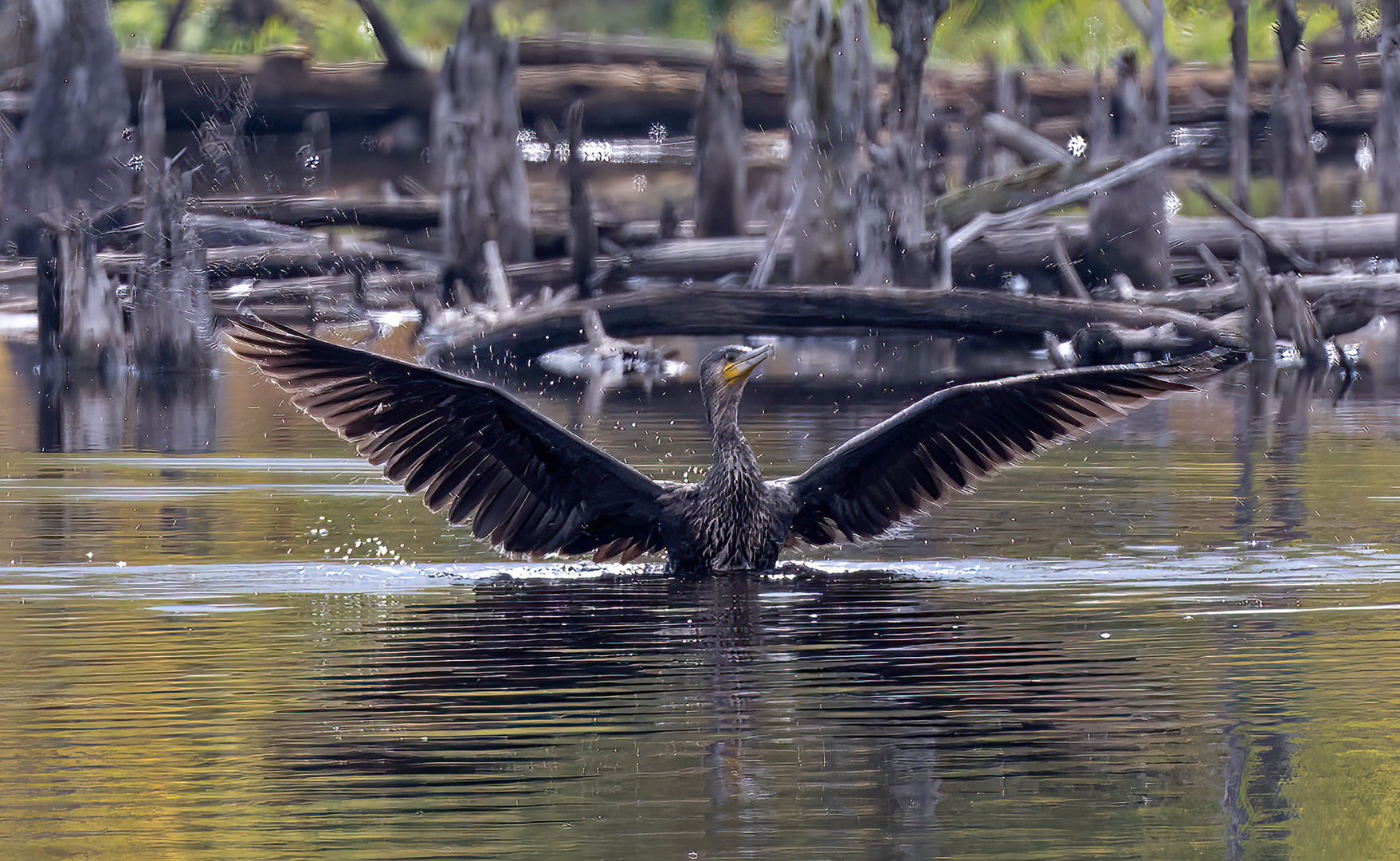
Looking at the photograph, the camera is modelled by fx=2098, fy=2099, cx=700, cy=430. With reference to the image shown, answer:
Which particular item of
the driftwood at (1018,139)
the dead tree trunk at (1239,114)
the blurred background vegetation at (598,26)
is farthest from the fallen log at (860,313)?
the blurred background vegetation at (598,26)

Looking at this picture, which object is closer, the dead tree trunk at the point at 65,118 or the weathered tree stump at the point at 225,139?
the dead tree trunk at the point at 65,118

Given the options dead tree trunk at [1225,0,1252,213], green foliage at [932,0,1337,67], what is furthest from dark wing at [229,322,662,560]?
green foliage at [932,0,1337,67]

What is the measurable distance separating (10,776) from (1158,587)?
5.05 m

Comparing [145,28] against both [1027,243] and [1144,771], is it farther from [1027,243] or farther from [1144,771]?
[1144,771]

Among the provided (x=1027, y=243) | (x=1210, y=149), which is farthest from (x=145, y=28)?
(x=1027, y=243)

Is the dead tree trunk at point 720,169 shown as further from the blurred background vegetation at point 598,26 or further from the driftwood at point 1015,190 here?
the blurred background vegetation at point 598,26

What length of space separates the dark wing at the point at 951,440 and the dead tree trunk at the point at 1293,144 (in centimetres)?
2003

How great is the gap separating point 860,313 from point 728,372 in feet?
34.6

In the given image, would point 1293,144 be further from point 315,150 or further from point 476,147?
point 315,150

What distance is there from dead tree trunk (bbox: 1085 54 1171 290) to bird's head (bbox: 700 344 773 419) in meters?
14.7

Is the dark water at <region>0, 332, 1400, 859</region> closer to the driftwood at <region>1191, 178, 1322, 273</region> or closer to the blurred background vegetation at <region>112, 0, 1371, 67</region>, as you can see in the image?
the driftwood at <region>1191, 178, 1322, 273</region>

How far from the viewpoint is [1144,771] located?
5707mm

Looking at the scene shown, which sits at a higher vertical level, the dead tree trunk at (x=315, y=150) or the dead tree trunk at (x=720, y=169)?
the dead tree trunk at (x=315, y=150)

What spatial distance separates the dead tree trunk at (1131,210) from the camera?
24.0 metres
